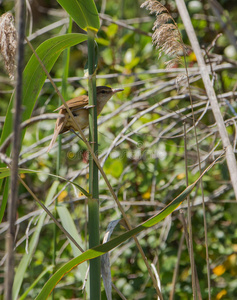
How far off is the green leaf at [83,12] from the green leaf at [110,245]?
0.54 metres

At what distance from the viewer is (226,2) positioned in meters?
3.32

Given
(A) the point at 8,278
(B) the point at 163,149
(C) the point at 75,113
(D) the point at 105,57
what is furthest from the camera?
(D) the point at 105,57

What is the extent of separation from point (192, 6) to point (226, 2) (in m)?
0.51

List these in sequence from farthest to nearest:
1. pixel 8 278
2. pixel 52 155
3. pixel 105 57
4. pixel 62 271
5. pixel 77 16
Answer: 1. pixel 105 57
2. pixel 52 155
3. pixel 77 16
4. pixel 62 271
5. pixel 8 278

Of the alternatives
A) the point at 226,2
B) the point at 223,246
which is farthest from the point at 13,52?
the point at 226,2

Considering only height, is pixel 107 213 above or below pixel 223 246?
above

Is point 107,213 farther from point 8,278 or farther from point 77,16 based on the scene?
point 8,278

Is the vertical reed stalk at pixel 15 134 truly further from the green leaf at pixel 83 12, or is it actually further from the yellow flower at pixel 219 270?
the yellow flower at pixel 219 270

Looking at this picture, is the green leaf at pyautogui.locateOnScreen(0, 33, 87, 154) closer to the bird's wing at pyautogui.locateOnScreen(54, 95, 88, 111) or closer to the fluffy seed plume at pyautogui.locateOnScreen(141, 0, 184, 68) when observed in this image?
the fluffy seed plume at pyautogui.locateOnScreen(141, 0, 184, 68)

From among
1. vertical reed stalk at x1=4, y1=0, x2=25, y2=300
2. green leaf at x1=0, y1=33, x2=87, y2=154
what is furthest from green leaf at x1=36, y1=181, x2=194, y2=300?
green leaf at x1=0, y1=33, x2=87, y2=154

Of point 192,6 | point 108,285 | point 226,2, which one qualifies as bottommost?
point 108,285

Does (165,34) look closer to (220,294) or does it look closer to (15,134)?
(15,134)

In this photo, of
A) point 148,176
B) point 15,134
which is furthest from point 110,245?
point 148,176

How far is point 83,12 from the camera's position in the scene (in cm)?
112
